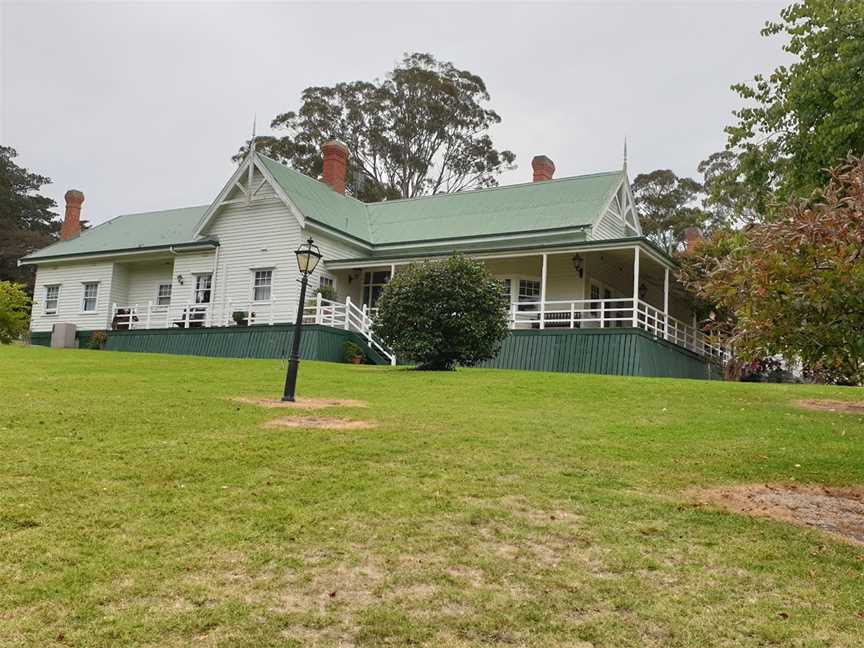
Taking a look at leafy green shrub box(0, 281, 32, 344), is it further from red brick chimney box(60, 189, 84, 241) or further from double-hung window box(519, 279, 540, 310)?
double-hung window box(519, 279, 540, 310)

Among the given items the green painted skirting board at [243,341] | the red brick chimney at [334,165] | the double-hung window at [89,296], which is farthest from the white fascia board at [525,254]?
the double-hung window at [89,296]

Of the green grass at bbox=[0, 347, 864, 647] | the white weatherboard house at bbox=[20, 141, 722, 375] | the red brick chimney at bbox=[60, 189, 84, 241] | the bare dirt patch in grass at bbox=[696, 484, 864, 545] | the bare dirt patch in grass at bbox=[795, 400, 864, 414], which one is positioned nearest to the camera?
the green grass at bbox=[0, 347, 864, 647]

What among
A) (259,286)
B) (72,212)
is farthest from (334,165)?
(72,212)

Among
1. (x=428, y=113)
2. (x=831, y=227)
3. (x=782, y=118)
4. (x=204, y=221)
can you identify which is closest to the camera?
(x=831, y=227)

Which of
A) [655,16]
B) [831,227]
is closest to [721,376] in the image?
[655,16]

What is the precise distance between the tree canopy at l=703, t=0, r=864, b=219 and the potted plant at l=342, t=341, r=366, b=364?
11.3 metres

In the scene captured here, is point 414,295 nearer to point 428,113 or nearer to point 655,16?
point 655,16

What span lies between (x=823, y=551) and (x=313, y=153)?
4225cm

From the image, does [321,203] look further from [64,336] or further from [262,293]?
[64,336]

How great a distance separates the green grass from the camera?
11.6ft

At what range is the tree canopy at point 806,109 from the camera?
44.8 feet

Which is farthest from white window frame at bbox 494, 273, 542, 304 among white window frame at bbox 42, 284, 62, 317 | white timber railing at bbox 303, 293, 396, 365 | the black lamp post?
white window frame at bbox 42, 284, 62, 317

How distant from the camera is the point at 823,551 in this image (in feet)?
15.5

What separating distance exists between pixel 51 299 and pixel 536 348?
2271 centimetres
